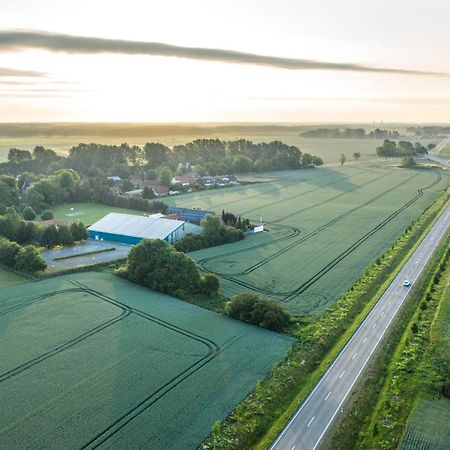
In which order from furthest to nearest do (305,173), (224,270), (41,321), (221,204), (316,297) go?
(305,173) → (221,204) → (224,270) → (316,297) → (41,321)

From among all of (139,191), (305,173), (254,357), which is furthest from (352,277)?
(305,173)

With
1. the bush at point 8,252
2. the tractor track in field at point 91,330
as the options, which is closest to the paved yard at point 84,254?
the bush at point 8,252

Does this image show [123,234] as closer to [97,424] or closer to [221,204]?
[221,204]

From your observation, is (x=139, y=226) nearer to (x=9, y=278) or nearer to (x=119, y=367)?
(x=9, y=278)

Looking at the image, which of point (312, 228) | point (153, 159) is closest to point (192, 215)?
point (312, 228)

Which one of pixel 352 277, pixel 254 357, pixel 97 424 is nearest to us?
pixel 97 424

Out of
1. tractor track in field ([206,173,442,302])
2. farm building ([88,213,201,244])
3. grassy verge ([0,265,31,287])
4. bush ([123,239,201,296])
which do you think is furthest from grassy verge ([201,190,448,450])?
grassy verge ([0,265,31,287])
